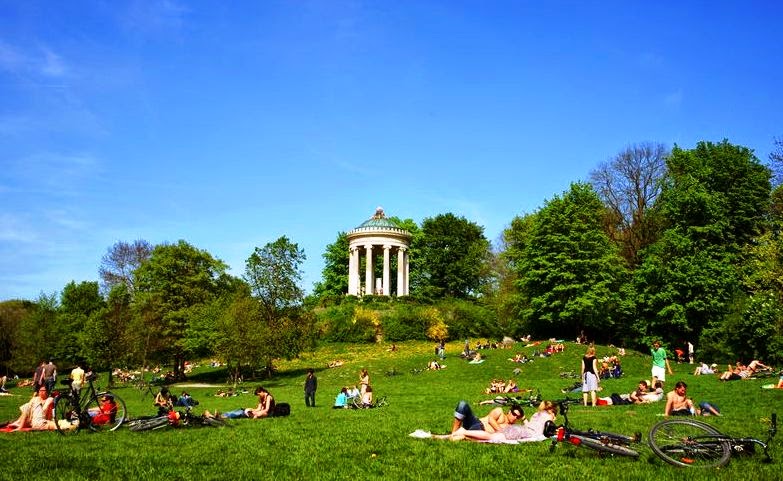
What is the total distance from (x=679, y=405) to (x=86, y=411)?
1296 centimetres

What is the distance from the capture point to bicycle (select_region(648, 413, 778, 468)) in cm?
810

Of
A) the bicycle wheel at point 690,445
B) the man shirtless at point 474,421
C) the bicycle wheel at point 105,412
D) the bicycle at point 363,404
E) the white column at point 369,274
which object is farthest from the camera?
the white column at point 369,274

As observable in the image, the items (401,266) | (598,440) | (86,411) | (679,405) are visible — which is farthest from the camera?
(401,266)

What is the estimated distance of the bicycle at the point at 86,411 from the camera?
1240 centimetres

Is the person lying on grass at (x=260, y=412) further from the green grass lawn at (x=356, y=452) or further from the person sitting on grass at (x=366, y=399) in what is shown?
the person sitting on grass at (x=366, y=399)

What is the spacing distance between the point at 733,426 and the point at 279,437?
860cm

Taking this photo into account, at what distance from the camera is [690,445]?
8258 millimetres

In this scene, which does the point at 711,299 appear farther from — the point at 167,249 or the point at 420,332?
the point at 167,249

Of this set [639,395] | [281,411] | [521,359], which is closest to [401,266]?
[521,359]

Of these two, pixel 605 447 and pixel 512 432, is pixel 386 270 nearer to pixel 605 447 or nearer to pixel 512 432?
pixel 512 432

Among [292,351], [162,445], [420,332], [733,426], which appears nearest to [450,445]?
[162,445]

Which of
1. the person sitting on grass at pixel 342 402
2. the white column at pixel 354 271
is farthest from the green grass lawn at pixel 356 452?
the white column at pixel 354 271

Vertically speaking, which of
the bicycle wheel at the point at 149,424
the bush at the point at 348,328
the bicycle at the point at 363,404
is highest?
the bush at the point at 348,328

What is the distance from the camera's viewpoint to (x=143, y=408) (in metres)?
23.1
